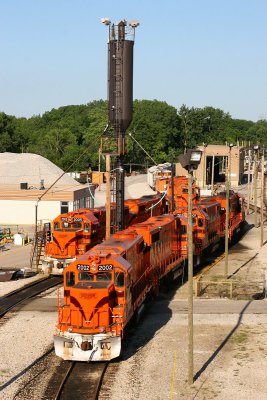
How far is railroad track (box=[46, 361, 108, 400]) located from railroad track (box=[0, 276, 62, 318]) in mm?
9164

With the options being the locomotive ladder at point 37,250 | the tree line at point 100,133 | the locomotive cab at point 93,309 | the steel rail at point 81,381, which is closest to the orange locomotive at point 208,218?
the locomotive ladder at point 37,250

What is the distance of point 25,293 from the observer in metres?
35.9

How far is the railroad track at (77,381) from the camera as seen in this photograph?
20.2 metres

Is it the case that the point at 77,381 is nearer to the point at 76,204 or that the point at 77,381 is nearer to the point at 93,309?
the point at 93,309

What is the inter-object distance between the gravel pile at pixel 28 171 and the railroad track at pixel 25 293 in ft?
134

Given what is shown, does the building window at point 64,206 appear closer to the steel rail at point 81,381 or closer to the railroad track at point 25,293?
the railroad track at point 25,293

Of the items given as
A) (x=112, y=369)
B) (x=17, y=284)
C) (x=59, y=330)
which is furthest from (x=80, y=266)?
(x=17, y=284)

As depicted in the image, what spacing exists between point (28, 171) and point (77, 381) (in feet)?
218

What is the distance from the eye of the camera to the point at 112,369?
22.7 metres

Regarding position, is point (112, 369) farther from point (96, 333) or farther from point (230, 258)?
point (230, 258)

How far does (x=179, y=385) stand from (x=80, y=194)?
46.7 metres

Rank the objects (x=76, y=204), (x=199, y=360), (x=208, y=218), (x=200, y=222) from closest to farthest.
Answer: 1. (x=199, y=360)
2. (x=200, y=222)
3. (x=208, y=218)
4. (x=76, y=204)

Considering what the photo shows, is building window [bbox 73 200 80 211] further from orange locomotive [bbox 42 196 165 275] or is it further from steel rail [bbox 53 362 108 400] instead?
steel rail [bbox 53 362 108 400]

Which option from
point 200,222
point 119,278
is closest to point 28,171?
point 200,222
